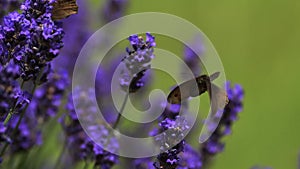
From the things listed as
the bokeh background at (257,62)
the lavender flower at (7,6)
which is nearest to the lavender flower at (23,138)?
the lavender flower at (7,6)

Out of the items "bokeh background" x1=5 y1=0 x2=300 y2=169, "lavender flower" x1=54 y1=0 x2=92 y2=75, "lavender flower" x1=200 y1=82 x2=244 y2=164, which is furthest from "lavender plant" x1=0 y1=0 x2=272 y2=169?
"bokeh background" x1=5 y1=0 x2=300 y2=169

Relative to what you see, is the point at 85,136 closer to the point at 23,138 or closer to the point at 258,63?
the point at 23,138

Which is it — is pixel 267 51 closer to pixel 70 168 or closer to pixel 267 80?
pixel 267 80

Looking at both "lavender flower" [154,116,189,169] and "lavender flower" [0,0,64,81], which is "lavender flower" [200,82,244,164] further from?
"lavender flower" [0,0,64,81]

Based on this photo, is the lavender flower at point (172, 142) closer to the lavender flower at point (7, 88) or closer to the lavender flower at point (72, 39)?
the lavender flower at point (7, 88)

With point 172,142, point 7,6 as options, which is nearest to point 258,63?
point 7,6
